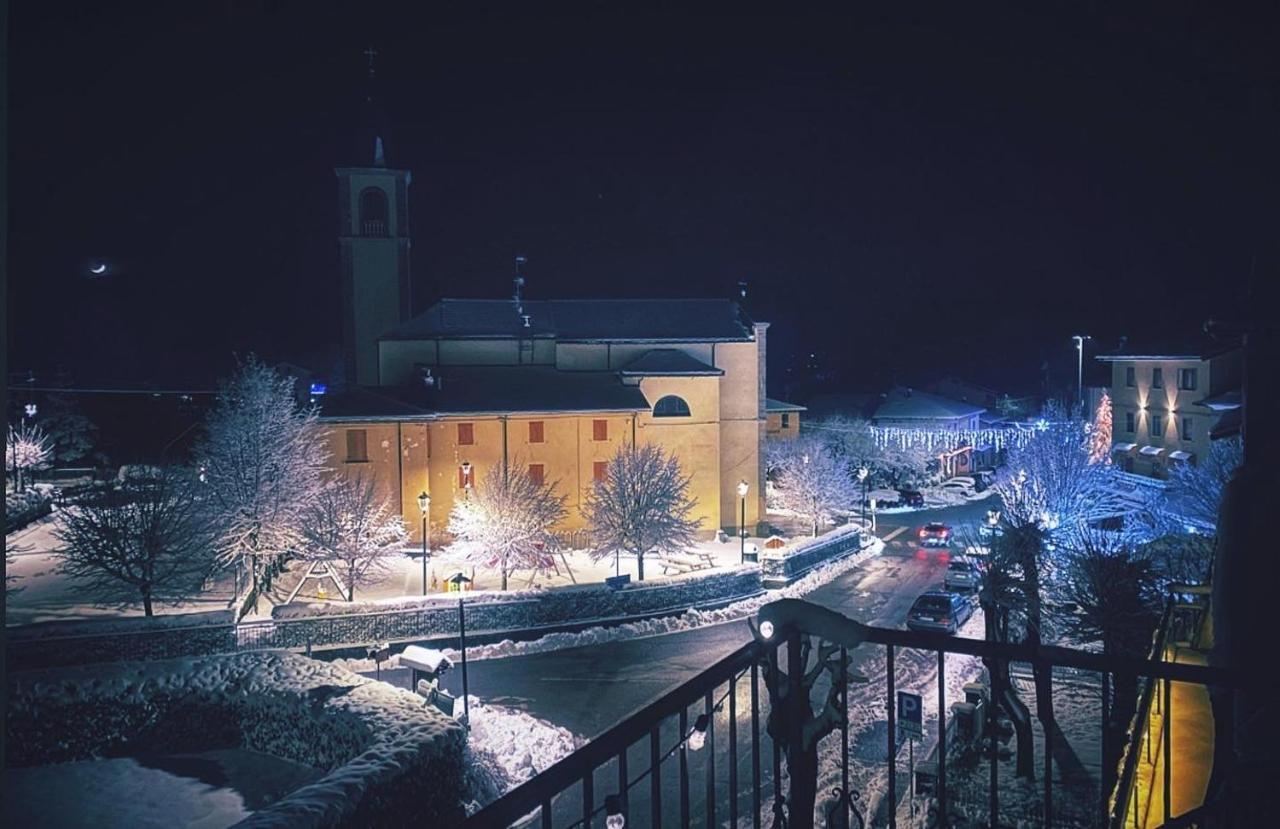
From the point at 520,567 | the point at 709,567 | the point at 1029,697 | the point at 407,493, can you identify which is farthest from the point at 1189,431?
the point at 407,493

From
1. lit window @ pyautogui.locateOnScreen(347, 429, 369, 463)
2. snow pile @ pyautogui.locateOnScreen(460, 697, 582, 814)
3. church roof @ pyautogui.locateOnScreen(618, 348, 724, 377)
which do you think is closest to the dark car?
church roof @ pyautogui.locateOnScreen(618, 348, 724, 377)

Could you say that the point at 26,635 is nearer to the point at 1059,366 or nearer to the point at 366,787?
the point at 366,787

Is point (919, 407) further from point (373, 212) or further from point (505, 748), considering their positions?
point (505, 748)

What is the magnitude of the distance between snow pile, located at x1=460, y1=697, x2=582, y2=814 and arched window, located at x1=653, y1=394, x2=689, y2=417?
17324mm

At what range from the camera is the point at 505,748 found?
56.4 feet

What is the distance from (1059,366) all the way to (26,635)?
75.1 meters

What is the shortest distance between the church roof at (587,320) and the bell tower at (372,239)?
214 cm

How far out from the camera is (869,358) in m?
84.3

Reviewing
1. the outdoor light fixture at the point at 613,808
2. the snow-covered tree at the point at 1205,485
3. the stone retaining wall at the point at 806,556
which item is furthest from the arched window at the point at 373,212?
the outdoor light fixture at the point at 613,808

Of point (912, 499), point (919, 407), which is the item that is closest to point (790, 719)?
point (912, 499)

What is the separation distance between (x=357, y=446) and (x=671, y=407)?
11.4 metres

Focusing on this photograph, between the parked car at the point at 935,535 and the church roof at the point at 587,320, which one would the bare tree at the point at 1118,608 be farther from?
the church roof at the point at 587,320

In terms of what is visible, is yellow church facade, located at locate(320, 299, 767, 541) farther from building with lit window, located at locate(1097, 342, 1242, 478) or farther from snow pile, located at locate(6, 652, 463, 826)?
building with lit window, located at locate(1097, 342, 1242, 478)

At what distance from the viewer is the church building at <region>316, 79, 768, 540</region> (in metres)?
31.5
